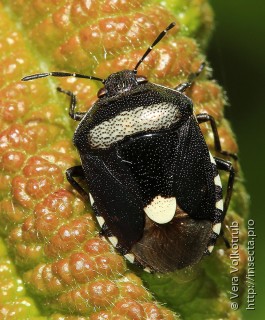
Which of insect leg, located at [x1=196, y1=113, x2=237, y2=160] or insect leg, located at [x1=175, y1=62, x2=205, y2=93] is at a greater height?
Answer: insect leg, located at [x1=175, y1=62, x2=205, y2=93]

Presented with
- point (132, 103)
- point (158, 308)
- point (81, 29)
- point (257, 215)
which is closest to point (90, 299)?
point (158, 308)

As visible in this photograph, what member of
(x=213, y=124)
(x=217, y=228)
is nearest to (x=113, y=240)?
(x=217, y=228)

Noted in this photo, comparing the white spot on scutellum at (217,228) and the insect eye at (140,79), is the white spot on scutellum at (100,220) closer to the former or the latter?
the white spot on scutellum at (217,228)

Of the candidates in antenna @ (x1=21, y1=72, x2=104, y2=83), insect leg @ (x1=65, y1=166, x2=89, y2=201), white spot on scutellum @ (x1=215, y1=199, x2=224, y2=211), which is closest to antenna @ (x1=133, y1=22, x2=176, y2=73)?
antenna @ (x1=21, y1=72, x2=104, y2=83)

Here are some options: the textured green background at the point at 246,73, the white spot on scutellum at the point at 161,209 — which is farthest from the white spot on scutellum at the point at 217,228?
the textured green background at the point at 246,73

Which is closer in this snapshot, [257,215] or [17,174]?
[17,174]

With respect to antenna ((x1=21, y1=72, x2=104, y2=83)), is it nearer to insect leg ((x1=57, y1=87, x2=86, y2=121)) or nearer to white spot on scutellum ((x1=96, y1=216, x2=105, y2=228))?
insect leg ((x1=57, y1=87, x2=86, y2=121))

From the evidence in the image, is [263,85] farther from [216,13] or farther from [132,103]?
[132,103]
